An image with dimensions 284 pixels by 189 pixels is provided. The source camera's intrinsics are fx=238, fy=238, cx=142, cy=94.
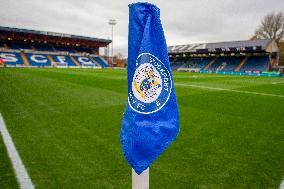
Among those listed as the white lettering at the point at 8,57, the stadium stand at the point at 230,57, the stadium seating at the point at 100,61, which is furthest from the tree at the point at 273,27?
the white lettering at the point at 8,57

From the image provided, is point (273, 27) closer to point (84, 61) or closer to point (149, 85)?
point (84, 61)

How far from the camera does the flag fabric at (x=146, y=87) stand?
1.67 m

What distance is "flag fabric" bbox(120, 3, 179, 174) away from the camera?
5.48ft

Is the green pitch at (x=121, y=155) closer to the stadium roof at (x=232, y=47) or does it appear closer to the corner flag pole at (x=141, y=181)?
the corner flag pole at (x=141, y=181)

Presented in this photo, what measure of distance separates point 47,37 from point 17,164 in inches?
2596

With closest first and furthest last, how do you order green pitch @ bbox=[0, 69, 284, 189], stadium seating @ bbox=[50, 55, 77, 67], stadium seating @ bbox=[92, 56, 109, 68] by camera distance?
green pitch @ bbox=[0, 69, 284, 189] < stadium seating @ bbox=[50, 55, 77, 67] < stadium seating @ bbox=[92, 56, 109, 68]

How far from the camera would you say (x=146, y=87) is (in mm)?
1683

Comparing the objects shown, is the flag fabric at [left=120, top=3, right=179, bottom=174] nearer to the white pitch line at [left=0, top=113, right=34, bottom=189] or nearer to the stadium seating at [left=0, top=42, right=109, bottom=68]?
the white pitch line at [left=0, top=113, right=34, bottom=189]

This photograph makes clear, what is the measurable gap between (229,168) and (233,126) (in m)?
2.89

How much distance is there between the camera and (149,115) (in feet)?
5.60

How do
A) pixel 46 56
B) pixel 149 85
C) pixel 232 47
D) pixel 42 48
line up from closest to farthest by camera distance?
pixel 149 85, pixel 232 47, pixel 46 56, pixel 42 48

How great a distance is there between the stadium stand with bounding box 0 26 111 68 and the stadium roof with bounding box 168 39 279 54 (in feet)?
76.6

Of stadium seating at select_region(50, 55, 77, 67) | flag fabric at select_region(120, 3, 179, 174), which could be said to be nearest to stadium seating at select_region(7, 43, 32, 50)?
stadium seating at select_region(50, 55, 77, 67)

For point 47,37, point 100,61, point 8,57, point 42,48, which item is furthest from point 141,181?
point 42,48
